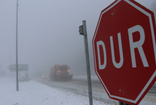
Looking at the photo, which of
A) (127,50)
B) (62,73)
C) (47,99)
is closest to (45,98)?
(47,99)

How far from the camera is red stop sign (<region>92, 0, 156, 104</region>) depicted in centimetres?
110

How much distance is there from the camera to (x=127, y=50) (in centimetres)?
127

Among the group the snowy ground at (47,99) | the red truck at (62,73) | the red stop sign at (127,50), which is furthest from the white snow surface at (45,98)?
the red truck at (62,73)

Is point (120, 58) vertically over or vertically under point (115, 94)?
over

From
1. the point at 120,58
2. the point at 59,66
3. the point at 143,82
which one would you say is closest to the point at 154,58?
the point at 143,82

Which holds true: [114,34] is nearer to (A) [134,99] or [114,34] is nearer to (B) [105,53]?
(B) [105,53]

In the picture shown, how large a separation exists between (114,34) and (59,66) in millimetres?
25363

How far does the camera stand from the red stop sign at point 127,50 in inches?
43.3

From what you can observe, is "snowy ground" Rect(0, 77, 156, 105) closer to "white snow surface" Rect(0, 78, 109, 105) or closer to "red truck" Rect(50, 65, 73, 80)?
"white snow surface" Rect(0, 78, 109, 105)

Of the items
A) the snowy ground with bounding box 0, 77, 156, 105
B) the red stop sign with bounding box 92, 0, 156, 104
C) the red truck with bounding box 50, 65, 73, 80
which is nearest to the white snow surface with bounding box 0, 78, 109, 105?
the snowy ground with bounding box 0, 77, 156, 105

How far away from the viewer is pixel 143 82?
1127mm

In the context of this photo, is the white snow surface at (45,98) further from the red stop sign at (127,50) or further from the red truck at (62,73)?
the red truck at (62,73)

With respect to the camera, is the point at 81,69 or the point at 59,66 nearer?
the point at 59,66

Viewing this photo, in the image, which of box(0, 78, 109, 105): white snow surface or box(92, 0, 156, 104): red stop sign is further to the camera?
box(0, 78, 109, 105): white snow surface
